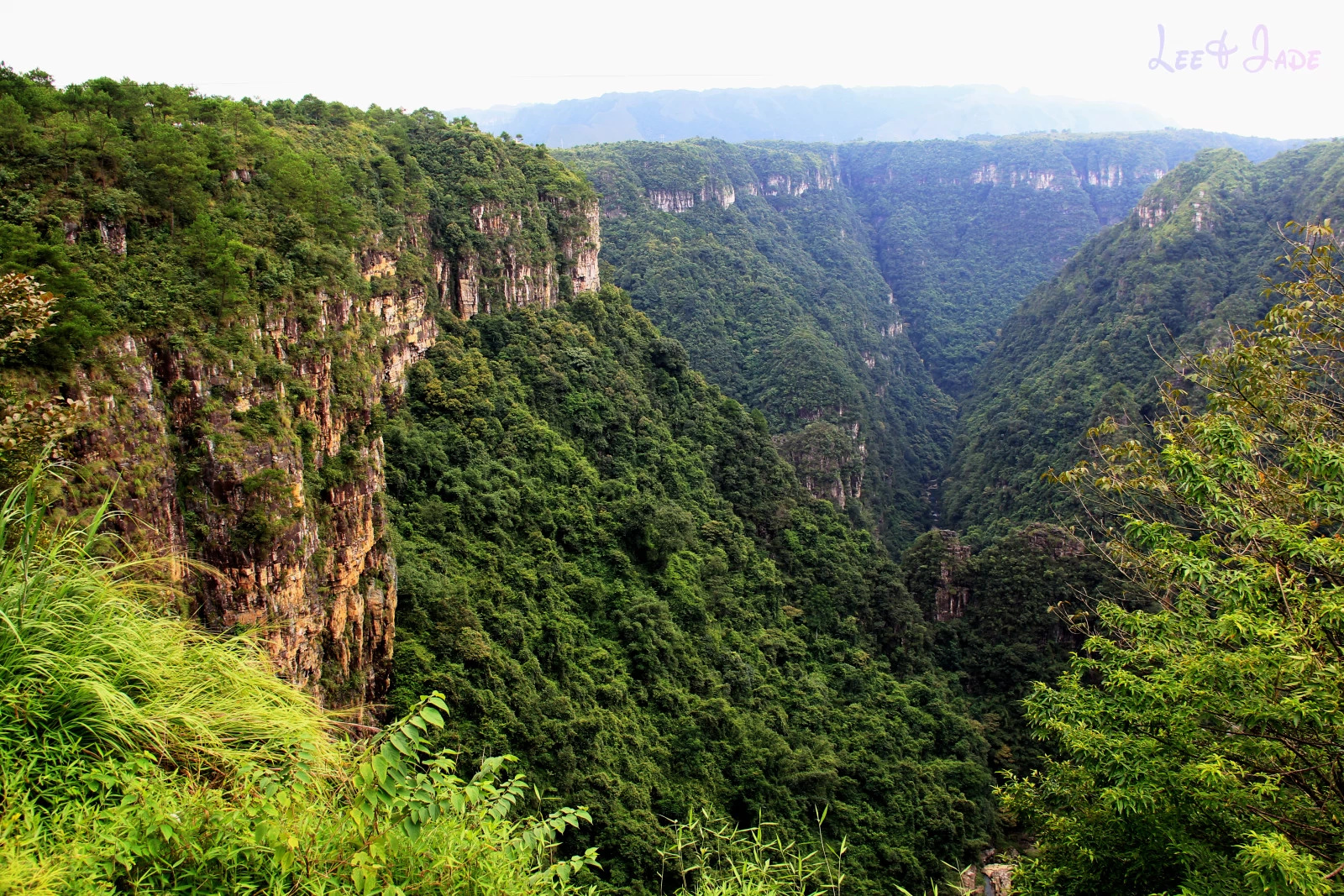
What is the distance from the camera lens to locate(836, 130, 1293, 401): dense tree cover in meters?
119

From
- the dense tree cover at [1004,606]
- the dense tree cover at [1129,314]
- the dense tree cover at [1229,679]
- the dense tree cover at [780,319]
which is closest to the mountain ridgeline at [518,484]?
the dense tree cover at [1004,606]

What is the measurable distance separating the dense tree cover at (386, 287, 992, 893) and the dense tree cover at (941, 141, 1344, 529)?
82.2ft

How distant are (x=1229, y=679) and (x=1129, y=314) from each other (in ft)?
240

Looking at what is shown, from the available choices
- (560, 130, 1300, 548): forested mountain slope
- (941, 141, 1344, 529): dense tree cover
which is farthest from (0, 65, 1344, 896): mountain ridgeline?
(560, 130, 1300, 548): forested mountain slope

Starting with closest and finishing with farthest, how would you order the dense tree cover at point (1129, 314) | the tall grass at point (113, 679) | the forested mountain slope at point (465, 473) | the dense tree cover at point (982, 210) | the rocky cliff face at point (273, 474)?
1. the tall grass at point (113, 679)
2. the rocky cliff face at point (273, 474)
3. the forested mountain slope at point (465, 473)
4. the dense tree cover at point (1129, 314)
5. the dense tree cover at point (982, 210)

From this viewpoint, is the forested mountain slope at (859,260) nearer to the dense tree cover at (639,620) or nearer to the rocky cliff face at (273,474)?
the dense tree cover at (639,620)

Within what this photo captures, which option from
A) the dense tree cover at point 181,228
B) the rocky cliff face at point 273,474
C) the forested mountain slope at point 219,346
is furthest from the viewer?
the dense tree cover at point 181,228

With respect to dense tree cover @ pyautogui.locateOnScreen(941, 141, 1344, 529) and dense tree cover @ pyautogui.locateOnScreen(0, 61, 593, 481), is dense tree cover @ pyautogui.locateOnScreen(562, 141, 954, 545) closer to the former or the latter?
dense tree cover @ pyautogui.locateOnScreen(941, 141, 1344, 529)

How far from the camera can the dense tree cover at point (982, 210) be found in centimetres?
11888

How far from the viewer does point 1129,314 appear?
71062mm

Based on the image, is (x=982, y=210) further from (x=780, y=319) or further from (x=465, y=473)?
(x=465, y=473)

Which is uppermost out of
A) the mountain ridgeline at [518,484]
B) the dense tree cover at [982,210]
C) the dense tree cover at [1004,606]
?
the dense tree cover at [982,210]

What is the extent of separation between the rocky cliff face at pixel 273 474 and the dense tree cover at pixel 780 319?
43.6 meters

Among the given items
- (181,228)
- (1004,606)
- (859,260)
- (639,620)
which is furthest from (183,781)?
(859,260)
